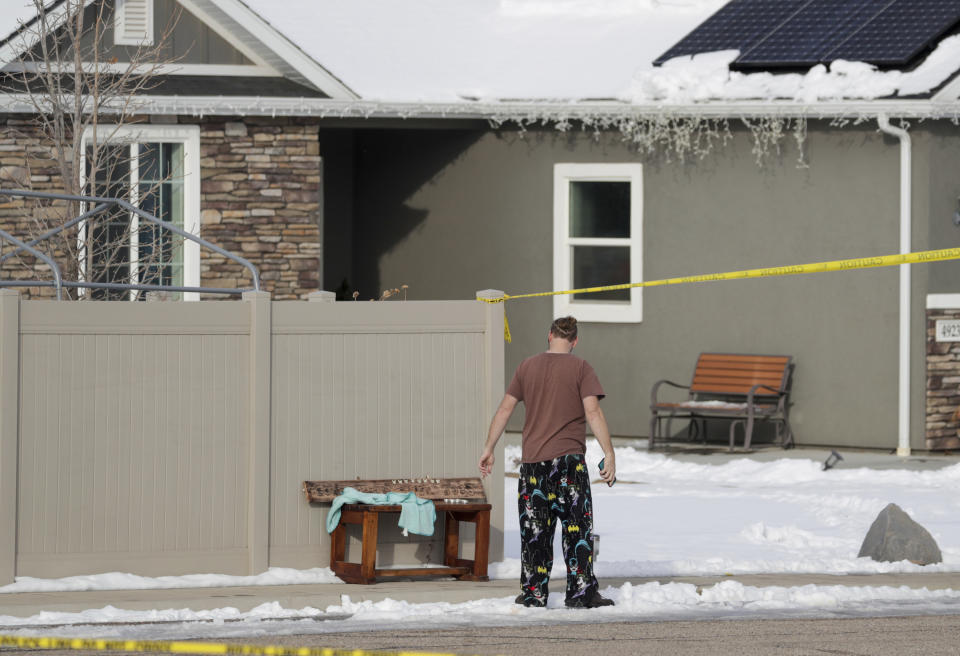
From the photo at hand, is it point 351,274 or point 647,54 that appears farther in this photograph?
point 351,274

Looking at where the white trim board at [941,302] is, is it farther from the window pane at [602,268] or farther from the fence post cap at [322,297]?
the fence post cap at [322,297]

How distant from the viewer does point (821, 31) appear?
16.8 m

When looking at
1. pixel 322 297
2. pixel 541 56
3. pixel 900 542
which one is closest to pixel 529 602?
pixel 322 297

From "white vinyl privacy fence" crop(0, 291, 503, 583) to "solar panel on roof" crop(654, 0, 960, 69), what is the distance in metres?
7.68

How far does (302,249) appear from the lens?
1642cm

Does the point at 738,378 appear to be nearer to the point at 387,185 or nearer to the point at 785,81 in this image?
the point at 785,81

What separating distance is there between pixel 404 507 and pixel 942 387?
325 inches

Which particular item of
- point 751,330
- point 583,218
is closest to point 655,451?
point 751,330

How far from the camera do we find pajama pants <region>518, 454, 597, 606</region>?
8.63 metres

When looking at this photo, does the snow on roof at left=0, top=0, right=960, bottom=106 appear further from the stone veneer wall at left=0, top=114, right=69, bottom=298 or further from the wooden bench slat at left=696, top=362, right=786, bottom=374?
the wooden bench slat at left=696, top=362, right=786, bottom=374

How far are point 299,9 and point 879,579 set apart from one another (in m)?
11.4

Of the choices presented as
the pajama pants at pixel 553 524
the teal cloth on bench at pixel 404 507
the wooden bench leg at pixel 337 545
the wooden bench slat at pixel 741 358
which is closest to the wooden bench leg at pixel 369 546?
the teal cloth on bench at pixel 404 507

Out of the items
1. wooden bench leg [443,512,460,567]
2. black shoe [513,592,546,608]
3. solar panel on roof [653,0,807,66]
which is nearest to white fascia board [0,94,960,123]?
solar panel on roof [653,0,807,66]

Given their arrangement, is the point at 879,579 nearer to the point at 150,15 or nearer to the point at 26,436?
the point at 26,436
